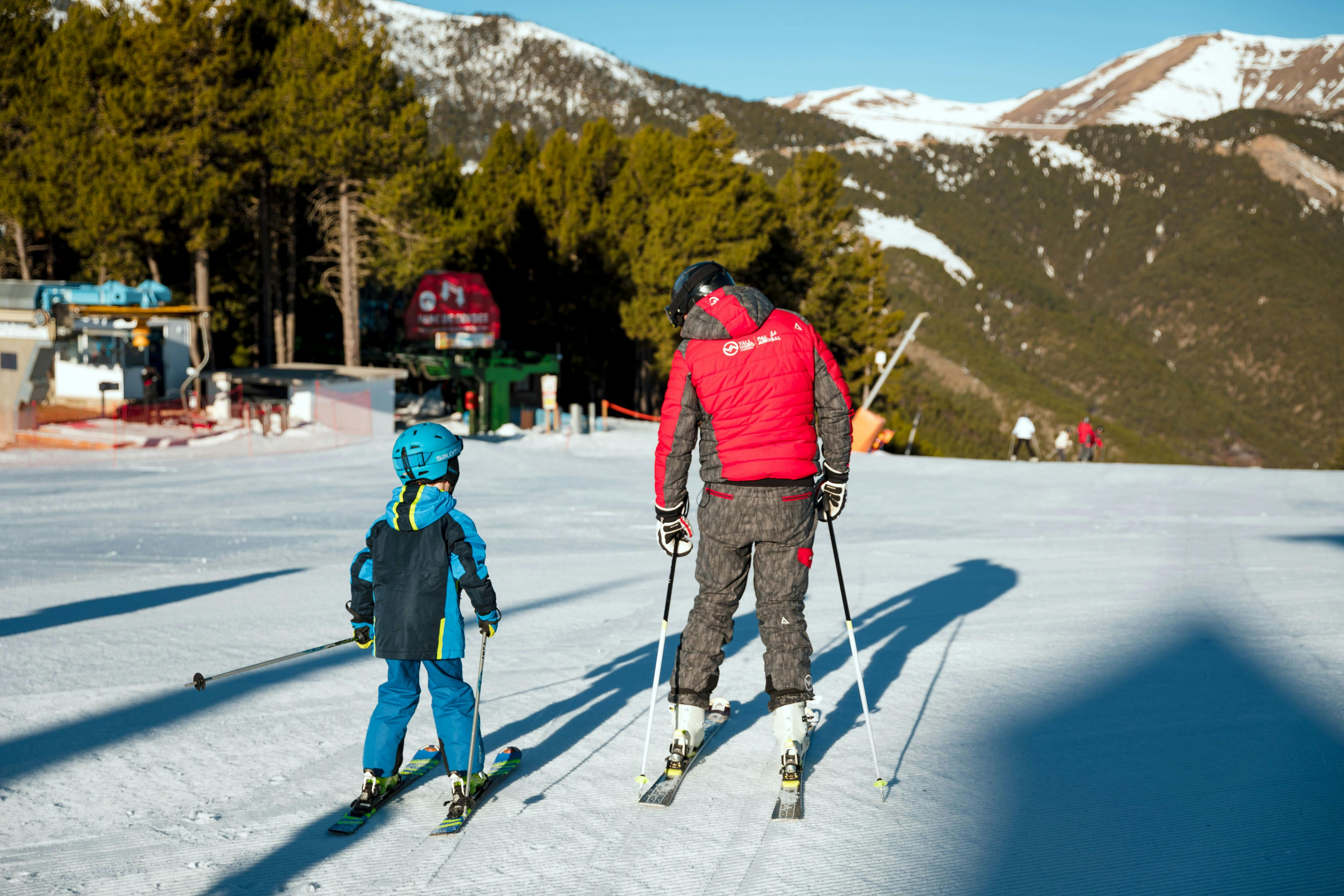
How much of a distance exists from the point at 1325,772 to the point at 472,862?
10.1 ft

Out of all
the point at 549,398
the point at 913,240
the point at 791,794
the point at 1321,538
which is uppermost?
the point at 913,240

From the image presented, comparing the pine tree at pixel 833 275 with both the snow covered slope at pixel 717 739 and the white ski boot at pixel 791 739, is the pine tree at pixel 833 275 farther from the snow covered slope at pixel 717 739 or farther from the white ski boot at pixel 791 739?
the white ski boot at pixel 791 739

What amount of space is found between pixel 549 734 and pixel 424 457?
59.9 inches

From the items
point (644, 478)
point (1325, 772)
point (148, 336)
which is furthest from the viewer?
point (148, 336)

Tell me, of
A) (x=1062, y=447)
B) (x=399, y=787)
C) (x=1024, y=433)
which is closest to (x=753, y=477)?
(x=399, y=787)

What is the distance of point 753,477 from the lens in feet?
11.7

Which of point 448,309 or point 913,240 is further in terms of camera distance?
point 913,240

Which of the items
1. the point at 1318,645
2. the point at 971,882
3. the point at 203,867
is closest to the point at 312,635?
the point at 203,867

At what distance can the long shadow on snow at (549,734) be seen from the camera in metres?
2.91

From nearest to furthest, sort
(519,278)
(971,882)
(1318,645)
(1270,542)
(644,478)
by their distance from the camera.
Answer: (971,882)
(1318,645)
(1270,542)
(644,478)
(519,278)

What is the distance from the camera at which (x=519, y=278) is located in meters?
37.7

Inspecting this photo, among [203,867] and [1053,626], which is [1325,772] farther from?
[203,867]

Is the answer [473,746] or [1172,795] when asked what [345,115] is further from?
[1172,795]

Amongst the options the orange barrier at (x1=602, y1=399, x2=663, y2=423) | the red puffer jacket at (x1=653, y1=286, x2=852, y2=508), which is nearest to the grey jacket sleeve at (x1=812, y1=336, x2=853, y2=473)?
the red puffer jacket at (x1=653, y1=286, x2=852, y2=508)
